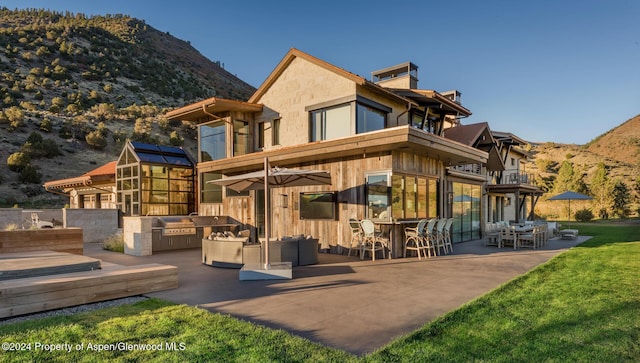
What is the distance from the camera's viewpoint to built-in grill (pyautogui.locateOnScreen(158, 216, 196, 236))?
457 inches

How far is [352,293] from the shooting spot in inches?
222

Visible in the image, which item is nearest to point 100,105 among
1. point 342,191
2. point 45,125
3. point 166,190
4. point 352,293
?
point 45,125

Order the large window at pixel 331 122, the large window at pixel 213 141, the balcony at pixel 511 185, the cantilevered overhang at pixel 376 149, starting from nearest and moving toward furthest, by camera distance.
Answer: the cantilevered overhang at pixel 376 149 → the large window at pixel 331 122 → the large window at pixel 213 141 → the balcony at pixel 511 185

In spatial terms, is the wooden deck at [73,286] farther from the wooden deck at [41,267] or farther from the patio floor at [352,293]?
the patio floor at [352,293]

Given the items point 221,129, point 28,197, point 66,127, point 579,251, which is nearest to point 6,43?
point 66,127

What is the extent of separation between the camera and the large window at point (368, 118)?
Answer: 38.2 ft

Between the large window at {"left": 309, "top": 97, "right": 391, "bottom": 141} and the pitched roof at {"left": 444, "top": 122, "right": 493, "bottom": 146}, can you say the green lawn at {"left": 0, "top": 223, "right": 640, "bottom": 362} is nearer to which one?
the large window at {"left": 309, "top": 97, "right": 391, "bottom": 141}

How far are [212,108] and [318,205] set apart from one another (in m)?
6.05

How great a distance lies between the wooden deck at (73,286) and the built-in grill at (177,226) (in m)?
5.43

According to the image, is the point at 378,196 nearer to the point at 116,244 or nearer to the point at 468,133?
the point at 468,133

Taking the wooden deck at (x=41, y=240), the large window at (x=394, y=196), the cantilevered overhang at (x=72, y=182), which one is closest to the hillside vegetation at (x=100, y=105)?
the cantilevered overhang at (x=72, y=182)

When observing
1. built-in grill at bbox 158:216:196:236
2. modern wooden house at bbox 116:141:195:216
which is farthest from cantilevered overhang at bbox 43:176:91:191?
built-in grill at bbox 158:216:196:236

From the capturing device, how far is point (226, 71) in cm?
6338

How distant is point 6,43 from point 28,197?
26.7 meters
